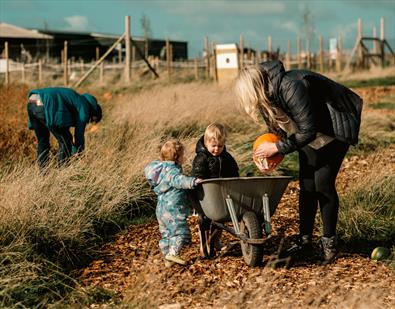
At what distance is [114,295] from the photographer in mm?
4336

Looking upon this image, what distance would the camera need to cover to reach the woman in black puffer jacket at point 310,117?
15.1ft

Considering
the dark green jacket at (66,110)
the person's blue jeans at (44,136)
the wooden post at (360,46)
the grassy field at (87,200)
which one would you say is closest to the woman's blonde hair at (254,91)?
the grassy field at (87,200)

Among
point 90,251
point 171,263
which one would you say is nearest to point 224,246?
point 171,263

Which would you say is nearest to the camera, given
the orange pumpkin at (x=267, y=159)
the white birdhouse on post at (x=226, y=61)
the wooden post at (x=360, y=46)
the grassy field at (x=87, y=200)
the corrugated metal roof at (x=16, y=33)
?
the grassy field at (x=87, y=200)

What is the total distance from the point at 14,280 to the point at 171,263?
4.02 ft

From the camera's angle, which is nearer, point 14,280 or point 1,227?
point 14,280

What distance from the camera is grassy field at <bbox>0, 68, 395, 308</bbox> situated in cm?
450

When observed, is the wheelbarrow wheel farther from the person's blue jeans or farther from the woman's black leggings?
the person's blue jeans

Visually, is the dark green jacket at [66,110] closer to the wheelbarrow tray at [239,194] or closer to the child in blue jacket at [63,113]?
the child in blue jacket at [63,113]

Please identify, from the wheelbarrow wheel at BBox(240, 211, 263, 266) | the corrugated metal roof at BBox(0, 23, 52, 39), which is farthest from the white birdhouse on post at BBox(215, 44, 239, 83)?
the corrugated metal roof at BBox(0, 23, 52, 39)

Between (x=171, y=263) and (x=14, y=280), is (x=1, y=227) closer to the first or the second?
(x=14, y=280)

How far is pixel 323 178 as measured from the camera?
4.88 meters

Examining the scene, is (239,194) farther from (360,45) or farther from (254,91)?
(360,45)

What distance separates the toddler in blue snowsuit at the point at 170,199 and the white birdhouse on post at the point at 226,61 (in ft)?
52.9
